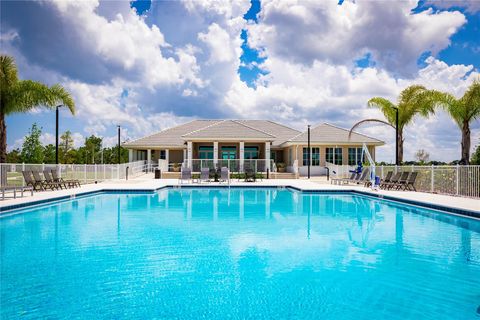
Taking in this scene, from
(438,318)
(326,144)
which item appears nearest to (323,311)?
(438,318)

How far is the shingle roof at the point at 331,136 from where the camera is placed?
30672mm

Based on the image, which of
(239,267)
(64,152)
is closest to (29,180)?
(239,267)

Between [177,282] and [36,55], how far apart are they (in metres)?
17.6

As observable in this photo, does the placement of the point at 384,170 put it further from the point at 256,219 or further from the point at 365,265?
the point at 365,265

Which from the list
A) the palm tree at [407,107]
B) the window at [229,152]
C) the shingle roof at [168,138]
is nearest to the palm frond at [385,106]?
the palm tree at [407,107]

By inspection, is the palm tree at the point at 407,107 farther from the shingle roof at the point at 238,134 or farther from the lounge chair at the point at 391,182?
the lounge chair at the point at 391,182

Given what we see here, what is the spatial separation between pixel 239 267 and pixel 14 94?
1857cm

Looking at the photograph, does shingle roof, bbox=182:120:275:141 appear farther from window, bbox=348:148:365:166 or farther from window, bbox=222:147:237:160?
window, bbox=348:148:365:166

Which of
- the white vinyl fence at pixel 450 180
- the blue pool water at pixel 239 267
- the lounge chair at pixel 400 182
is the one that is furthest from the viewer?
the lounge chair at pixel 400 182

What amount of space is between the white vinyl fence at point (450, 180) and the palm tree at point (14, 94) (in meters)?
20.9

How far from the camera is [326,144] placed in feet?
102

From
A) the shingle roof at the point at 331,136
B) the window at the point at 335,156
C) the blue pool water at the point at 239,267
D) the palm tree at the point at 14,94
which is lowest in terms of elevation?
the blue pool water at the point at 239,267

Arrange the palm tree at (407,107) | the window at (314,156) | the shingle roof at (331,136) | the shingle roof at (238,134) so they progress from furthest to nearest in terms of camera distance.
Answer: the window at (314,156) → the shingle roof at (331,136) → the shingle roof at (238,134) → the palm tree at (407,107)

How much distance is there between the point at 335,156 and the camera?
103ft
